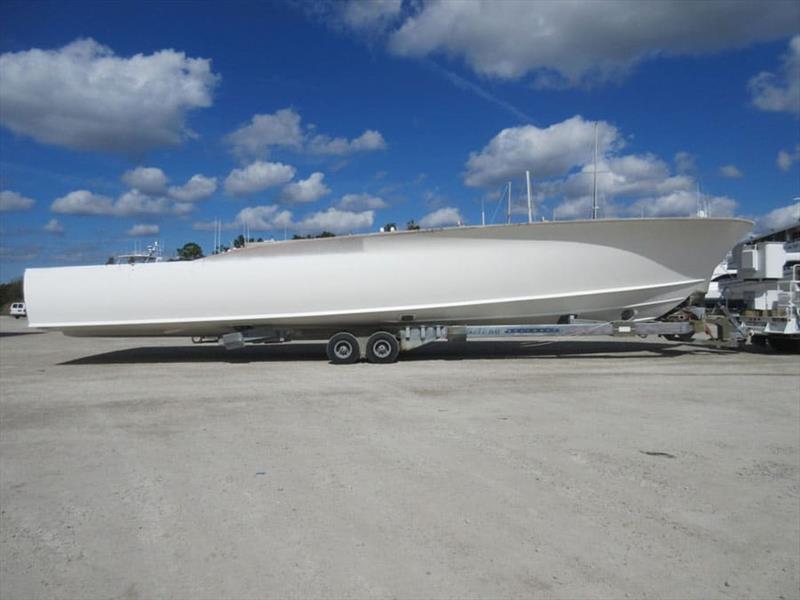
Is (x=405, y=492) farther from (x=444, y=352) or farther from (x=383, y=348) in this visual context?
(x=444, y=352)

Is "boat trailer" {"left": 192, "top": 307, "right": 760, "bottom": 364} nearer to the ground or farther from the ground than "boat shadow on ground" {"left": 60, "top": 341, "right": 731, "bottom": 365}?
farther from the ground

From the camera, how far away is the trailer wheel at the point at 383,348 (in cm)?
1301

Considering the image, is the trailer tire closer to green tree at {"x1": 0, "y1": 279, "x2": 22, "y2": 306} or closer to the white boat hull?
the white boat hull

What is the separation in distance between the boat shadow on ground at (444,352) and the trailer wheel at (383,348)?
0.87 m

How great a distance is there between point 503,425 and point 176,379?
6776mm

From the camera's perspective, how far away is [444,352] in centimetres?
1532

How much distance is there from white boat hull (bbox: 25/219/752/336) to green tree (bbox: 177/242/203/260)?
65 cm

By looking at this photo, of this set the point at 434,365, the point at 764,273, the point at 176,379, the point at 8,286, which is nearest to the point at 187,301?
the point at 176,379

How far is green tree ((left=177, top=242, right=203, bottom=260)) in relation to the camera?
13.8 metres

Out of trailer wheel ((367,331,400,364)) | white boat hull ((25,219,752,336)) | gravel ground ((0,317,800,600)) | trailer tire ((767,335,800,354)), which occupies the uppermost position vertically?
white boat hull ((25,219,752,336))

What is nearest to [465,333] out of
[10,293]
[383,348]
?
[383,348]

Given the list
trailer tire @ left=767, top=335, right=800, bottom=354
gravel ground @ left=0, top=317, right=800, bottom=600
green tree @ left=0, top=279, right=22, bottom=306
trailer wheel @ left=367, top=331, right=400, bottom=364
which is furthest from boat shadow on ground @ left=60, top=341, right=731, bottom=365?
green tree @ left=0, top=279, right=22, bottom=306

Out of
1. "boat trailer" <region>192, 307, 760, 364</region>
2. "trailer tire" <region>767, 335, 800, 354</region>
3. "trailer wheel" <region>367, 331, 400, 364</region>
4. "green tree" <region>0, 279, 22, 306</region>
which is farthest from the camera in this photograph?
"green tree" <region>0, 279, 22, 306</region>

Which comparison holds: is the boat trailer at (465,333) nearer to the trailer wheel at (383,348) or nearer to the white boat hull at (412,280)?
the trailer wheel at (383,348)
